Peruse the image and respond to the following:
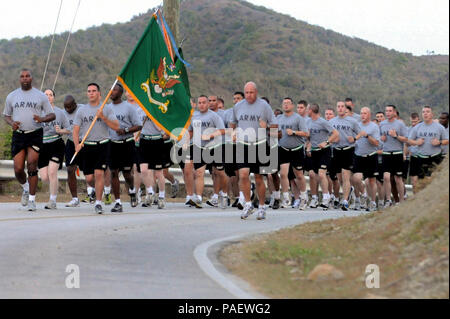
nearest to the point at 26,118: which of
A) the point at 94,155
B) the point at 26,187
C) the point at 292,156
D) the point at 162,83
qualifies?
the point at 94,155

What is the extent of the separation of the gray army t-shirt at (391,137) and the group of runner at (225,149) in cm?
2

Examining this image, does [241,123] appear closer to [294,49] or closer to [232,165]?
[232,165]

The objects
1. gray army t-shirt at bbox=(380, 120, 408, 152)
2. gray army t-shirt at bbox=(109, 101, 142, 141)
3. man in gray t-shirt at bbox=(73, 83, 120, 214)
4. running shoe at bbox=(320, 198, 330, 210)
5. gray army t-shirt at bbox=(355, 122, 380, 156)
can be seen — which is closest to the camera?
man in gray t-shirt at bbox=(73, 83, 120, 214)

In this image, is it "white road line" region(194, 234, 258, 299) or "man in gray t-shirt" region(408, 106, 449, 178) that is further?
"man in gray t-shirt" region(408, 106, 449, 178)

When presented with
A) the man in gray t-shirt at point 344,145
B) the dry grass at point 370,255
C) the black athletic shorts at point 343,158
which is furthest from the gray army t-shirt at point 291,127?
the dry grass at point 370,255

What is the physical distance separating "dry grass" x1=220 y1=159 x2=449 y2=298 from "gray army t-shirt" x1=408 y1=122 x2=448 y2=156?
958cm

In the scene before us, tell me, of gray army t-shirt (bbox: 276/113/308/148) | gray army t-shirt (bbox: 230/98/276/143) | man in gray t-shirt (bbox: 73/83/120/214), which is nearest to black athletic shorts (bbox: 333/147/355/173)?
gray army t-shirt (bbox: 276/113/308/148)

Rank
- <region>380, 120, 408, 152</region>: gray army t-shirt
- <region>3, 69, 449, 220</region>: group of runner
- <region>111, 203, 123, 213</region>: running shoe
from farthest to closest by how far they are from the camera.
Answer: <region>380, 120, 408, 152</region>: gray army t-shirt
<region>111, 203, 123, 213</region>: running shoe
<region>3, 69, 449, 220</region>: group of runner

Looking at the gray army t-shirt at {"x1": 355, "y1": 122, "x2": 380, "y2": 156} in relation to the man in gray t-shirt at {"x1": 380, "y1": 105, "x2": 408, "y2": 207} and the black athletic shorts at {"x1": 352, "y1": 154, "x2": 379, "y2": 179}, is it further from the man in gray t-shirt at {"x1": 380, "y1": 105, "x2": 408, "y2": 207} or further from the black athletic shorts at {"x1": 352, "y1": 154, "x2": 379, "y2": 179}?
the man in gray t-shirt at {"x1": 380, "y1": 105, "x2": 408, "y2": 207}

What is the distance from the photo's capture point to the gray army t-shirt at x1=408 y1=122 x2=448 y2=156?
21.3 meters

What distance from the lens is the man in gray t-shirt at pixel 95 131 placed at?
54.2 feet

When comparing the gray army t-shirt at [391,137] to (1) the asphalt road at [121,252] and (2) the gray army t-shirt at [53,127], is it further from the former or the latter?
(2) the gray army t-shirt at [53,127]

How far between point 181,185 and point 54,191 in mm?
7905

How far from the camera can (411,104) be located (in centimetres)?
7875
